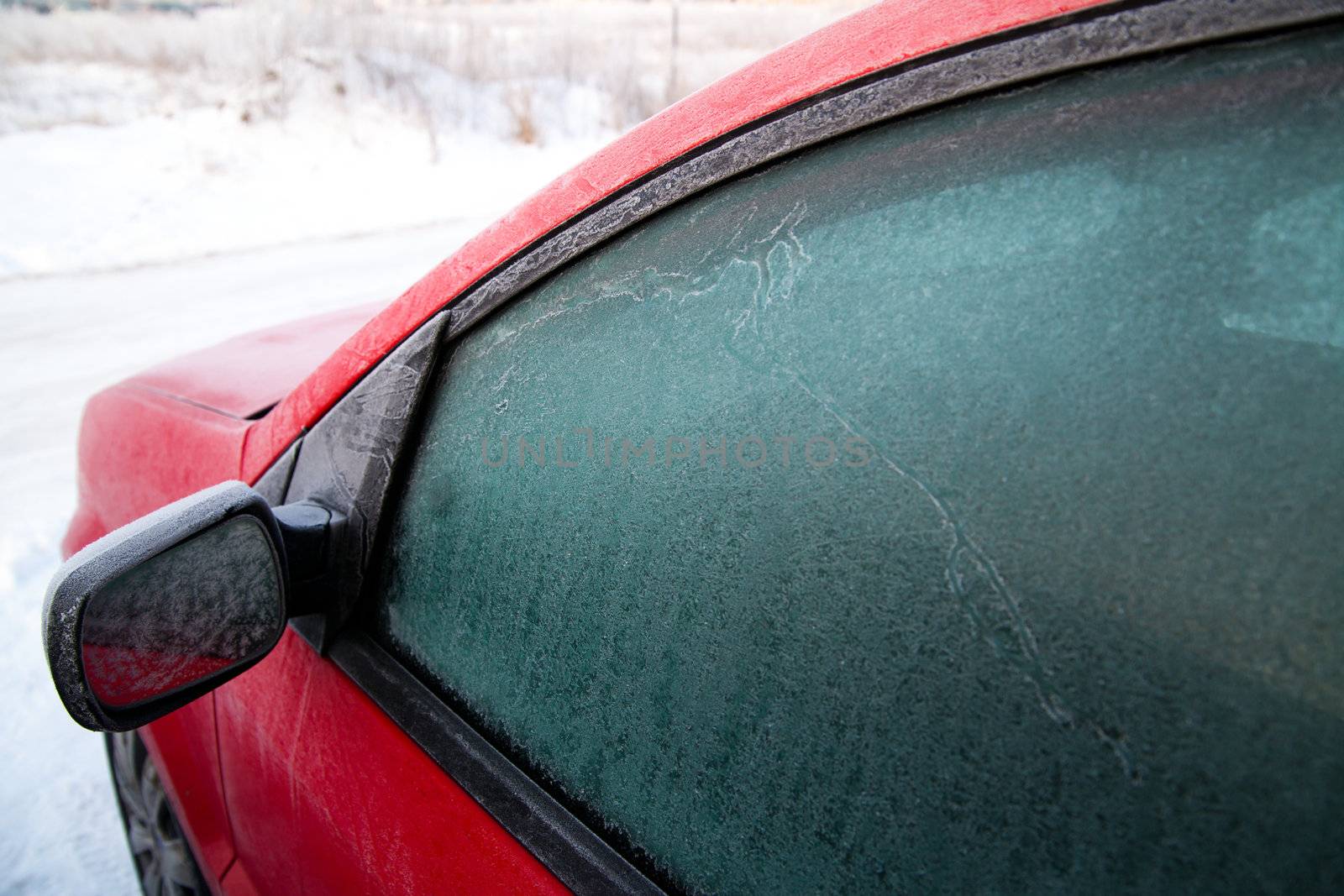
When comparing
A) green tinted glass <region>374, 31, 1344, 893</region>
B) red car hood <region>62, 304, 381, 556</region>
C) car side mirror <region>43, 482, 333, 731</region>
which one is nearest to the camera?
green tinted glass <region>374, 31, 1344, 893</region>

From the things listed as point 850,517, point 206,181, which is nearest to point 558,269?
point 850,517

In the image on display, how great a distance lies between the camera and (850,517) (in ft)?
2.20

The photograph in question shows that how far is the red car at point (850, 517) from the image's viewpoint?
1.70 ft

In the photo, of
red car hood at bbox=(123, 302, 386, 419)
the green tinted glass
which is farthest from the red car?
red car hood at bbox=(123, 302, 386, 419)

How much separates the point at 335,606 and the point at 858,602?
2.67 ft

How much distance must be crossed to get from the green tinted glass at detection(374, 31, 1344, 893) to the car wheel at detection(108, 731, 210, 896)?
1.28m

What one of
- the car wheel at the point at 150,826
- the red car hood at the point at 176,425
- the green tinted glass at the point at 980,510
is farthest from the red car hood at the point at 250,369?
the green tinted glass at the point at 980,510

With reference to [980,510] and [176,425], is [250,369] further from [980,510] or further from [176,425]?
[980,510]

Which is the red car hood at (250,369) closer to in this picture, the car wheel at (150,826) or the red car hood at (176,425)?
the red car hood at (176,425)

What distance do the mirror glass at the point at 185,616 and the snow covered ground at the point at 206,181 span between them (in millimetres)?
1635

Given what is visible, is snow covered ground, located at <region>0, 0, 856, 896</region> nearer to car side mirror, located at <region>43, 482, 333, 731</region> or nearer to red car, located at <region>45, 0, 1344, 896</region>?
car side mirror, located at <region>43, 482, 333, 731</region>

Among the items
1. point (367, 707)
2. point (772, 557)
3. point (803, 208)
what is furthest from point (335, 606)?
point (803, 208)

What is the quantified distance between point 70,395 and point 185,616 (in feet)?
18.8

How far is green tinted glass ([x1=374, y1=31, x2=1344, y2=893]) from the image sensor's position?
0.51 metres
